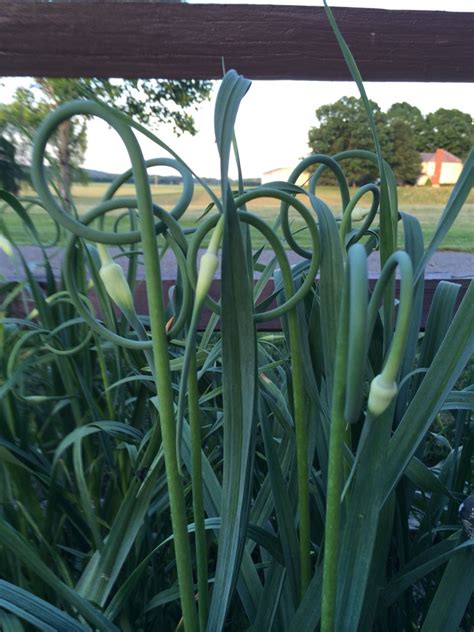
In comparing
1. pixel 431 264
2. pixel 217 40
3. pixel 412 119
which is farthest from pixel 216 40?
pixel 412 119

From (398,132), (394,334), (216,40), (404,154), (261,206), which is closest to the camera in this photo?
(394,334)

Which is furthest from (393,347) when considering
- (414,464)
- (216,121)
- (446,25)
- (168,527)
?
(446,25)

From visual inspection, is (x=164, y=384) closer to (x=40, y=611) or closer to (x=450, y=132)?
(x=40, y=611)

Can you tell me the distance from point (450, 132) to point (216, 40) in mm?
1547

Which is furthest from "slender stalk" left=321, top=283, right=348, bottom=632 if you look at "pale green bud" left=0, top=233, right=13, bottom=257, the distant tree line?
the distant tree line

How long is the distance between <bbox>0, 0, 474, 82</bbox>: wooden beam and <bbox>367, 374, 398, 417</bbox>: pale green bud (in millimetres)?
808

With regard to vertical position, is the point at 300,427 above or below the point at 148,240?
below

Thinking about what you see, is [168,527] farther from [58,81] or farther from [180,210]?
[58,81]

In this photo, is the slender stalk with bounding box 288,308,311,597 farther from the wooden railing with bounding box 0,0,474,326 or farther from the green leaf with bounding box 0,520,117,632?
the wooden railing with bounding box 0,0,474,326

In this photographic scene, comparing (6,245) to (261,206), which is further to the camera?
(261,206)

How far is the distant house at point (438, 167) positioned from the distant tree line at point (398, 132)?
0.02 m

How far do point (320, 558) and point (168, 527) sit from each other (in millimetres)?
261

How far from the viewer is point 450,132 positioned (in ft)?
7.44

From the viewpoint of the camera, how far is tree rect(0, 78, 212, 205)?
1.02 metres
